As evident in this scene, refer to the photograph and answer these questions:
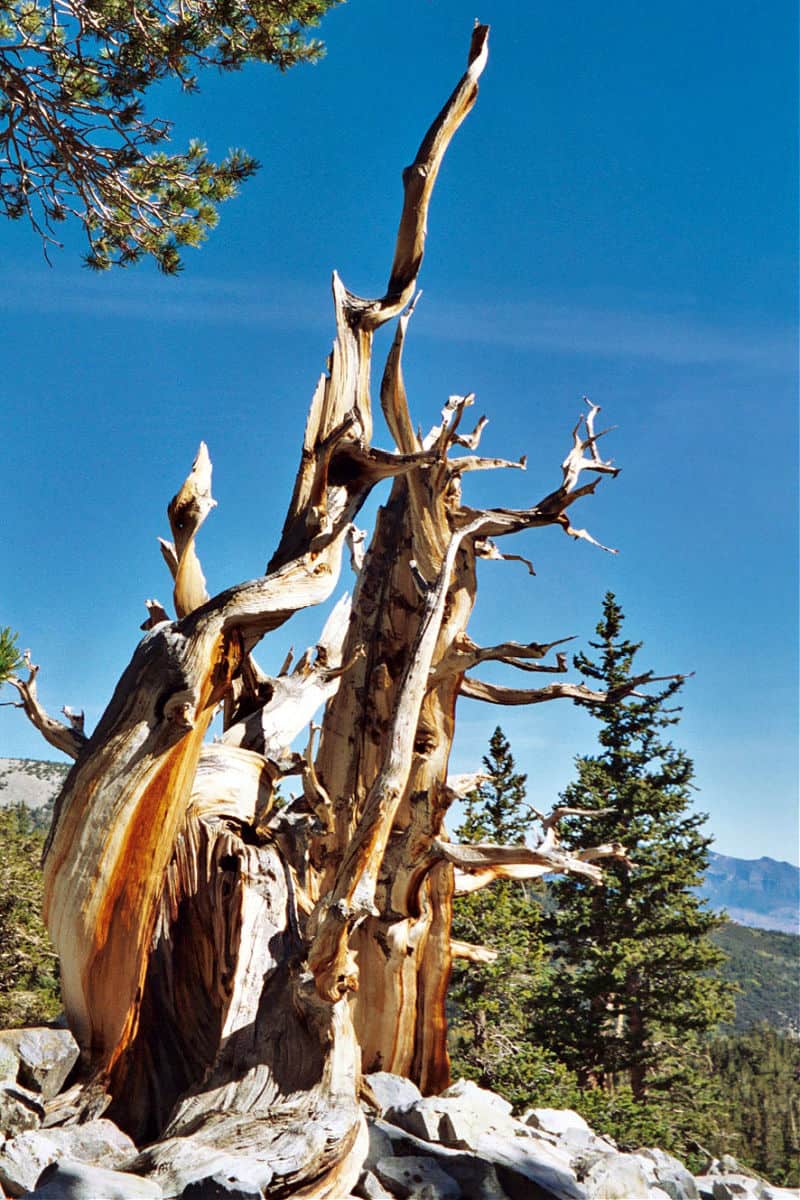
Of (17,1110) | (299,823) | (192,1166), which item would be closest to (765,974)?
(299,823)

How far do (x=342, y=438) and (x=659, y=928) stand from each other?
14196mm

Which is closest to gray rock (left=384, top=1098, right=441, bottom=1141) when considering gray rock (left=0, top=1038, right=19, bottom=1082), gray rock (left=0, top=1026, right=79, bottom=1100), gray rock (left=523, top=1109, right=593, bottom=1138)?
gray rock (left=523, top=1109, right=593, bottom=1138)

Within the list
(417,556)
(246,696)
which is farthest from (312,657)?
(417,556)

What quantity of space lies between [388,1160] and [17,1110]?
1.24 m

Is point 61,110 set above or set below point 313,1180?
above

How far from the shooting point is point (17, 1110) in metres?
2.91

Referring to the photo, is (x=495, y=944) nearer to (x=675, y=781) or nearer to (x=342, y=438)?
(x=342, y=438)

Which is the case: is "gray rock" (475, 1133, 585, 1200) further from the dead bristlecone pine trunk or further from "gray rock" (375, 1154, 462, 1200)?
the dead bristlecone pine trunk

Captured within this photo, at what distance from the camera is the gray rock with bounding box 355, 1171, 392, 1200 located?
264 cm

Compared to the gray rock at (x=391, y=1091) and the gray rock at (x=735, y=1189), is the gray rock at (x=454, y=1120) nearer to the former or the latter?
the gray rock at (x=391, y=1091)

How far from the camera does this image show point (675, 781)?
17.7 m

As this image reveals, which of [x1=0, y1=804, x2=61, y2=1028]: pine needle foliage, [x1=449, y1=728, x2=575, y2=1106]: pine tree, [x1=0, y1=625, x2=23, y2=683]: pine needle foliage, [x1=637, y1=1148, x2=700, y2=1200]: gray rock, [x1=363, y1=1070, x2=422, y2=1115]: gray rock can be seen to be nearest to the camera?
[x1=0, y1=625, x2=23, y2=683]: pine needle foliage

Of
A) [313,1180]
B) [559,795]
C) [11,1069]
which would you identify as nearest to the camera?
[313,1180]

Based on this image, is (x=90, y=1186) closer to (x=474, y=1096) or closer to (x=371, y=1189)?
(x=371, y=1189)
